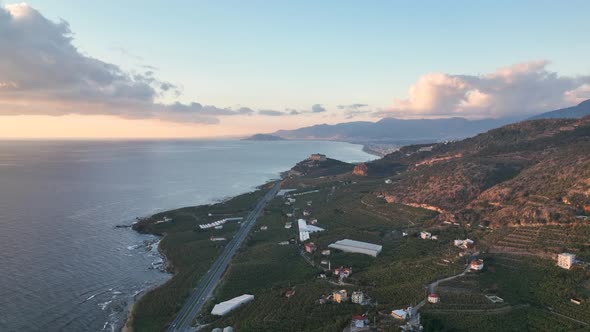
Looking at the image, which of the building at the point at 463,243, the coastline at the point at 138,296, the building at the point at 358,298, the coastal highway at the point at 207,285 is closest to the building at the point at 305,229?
the coastal highway at the point at 207,285

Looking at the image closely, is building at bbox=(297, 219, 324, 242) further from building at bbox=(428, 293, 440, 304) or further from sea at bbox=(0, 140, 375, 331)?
building at bbox=(428, 293, 440, 304)

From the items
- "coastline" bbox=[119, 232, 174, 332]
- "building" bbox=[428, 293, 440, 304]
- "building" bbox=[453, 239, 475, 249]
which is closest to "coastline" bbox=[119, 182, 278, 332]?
"coastline" bbox=[119, 232, 174, 332]

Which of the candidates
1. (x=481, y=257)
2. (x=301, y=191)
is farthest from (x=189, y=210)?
(x=481, y=257)

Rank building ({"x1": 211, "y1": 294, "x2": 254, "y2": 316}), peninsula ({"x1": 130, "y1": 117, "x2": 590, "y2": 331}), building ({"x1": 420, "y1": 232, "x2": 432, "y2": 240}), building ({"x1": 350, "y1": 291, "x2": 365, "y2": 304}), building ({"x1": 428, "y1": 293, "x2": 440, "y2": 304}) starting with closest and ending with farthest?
1. peninsula ({"x1": 130, "y1": 117, "x2": 590, "y2": 331})
2. building ({"x1": 428, "y1": 293, "x2": 440, "y2": 304})
3. building ({"x1": 350, "y1": 291, "x2": 365, "y2": 304})
4. building ({"x1": 211, "y1": 294, "x2": 254, "y2": 316})
5. building ({"x1": 420, "y1": 232, "x2": 432, "y2": 240})

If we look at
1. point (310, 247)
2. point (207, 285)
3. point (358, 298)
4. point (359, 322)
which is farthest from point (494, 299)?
point (207, 285)

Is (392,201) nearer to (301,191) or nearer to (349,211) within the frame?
(349,211)

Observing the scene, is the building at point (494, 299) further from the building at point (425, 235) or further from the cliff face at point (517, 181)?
the cliff face at point (517, 181)
